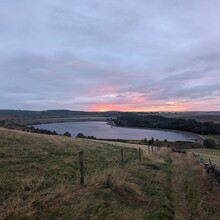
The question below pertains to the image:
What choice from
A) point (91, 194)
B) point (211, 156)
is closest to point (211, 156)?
point (211, 156)

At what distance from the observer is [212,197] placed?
45.5ft

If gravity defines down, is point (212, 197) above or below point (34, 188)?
below

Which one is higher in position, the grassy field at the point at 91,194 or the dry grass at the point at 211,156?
the grassy field at the point at 91,194

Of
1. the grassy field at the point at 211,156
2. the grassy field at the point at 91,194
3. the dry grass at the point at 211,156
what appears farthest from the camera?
the dry grass at the point at 211,156

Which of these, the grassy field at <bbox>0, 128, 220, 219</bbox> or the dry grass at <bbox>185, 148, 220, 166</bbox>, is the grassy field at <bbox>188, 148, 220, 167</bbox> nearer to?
the dry grass at <bbox>185, 148, 220, 166</bbox>

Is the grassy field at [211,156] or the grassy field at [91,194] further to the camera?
the grassy field at [211,156]

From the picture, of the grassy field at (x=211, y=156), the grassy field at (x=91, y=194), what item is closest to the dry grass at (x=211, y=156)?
the grassy field at (x=211, y=156)

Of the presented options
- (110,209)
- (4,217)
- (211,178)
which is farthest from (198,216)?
(211,178)

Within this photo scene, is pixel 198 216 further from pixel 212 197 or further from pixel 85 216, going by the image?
pixel 85 216

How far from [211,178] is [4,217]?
13983mm

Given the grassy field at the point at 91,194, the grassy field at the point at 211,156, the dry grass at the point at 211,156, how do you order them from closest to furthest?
the grassy field at the point at 91,194, the grassy field at the point at 211,156, the dry grass at the point at 211,156

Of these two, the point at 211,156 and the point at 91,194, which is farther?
the point at 211,156

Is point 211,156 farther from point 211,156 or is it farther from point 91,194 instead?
point 91,194

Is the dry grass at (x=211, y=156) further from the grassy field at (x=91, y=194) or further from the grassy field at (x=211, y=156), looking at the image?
the grassy field at (x=91, y=194)
